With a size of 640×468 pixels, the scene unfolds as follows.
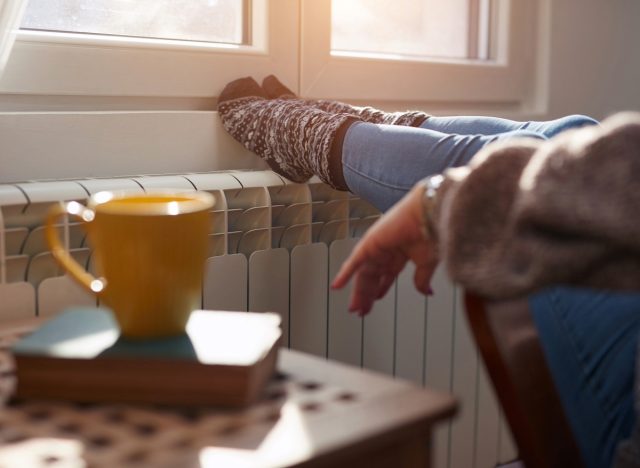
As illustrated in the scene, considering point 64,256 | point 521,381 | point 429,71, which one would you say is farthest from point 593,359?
point 429,71

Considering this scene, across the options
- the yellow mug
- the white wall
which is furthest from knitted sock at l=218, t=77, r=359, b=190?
the white wall

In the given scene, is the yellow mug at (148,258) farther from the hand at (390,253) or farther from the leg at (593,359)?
the leg at (593,359)

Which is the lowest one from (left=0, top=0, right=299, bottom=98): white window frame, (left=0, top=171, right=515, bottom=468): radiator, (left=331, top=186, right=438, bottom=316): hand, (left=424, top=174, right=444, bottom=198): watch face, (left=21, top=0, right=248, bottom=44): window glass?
(left=0, top=171, right=515, bottom=468): radiator

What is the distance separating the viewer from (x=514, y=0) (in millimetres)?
1768

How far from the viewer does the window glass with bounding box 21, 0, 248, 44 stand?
1216 mm

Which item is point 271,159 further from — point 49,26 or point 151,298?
point 151,298

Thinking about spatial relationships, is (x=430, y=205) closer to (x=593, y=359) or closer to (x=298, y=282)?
(x=593, y=359)

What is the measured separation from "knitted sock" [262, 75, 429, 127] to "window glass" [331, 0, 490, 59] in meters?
0.22

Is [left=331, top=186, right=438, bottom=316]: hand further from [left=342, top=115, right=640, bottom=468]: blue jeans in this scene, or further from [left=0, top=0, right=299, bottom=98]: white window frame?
[left=0, top=0, right=299, bottom=98]: white window frame

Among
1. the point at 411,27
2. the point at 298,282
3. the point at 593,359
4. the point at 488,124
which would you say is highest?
the point at 411,27

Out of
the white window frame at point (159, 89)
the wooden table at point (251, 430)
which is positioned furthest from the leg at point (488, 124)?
the wooden table at point (251, 430)

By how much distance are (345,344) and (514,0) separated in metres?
0.86

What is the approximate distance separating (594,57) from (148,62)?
1087 mm

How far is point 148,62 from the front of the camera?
1246 mm
